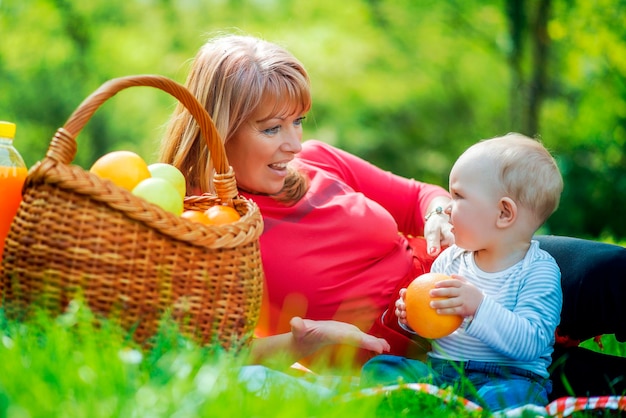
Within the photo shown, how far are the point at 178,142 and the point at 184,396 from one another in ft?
5.17

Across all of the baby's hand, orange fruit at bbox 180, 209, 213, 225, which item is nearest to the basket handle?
orange fruit at bbox 180, 209, 213, 225

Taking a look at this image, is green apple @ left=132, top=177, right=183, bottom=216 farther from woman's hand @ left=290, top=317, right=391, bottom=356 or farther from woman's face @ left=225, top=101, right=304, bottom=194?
woman's face @ left=225, top=101, right=304, bottom=194

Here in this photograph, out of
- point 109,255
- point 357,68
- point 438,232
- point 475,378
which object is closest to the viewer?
point 109,255

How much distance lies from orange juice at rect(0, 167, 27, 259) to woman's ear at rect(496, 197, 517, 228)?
1629 millimetres

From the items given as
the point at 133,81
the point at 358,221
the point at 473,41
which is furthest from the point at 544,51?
the point at 133,81

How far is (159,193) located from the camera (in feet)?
7.16

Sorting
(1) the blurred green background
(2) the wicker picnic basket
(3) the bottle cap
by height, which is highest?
(3) the bottle cap

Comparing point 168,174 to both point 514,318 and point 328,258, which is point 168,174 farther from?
point 514,318

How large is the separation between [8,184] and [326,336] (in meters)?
1.18

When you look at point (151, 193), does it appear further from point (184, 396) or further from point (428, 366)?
point (428, 366)

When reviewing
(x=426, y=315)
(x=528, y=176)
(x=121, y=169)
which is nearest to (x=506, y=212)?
(x=528, y=176)

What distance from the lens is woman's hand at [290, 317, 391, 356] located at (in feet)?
8.37

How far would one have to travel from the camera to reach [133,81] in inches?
88.5

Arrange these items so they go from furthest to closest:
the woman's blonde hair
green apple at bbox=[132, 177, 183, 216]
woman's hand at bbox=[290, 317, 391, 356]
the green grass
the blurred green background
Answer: the blurred green background
the woman's blonde hair
woman's hand at bbox=[290, 317, 391, 356]
green apple at bbox=[132, 177, 183, 216]
the green grass
